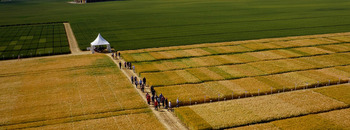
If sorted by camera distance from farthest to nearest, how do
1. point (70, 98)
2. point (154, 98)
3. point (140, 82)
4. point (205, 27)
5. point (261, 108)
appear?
point (205, 27) → point (140, 82) → point (70, 98) → point (154, 98) → point (261, 108)

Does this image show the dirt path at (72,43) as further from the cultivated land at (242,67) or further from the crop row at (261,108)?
the crop row at (261,108)

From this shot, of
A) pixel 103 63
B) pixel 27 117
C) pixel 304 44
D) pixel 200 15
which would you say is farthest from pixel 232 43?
pixel 200 15

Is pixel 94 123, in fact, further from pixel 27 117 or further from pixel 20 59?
pixel 20 59

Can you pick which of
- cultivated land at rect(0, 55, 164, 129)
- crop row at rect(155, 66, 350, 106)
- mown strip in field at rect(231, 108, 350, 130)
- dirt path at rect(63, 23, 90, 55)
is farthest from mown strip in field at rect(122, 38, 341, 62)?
mown strip in field at rect(231, 108, 350, 130)

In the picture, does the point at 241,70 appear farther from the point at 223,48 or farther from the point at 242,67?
the point at 223,48

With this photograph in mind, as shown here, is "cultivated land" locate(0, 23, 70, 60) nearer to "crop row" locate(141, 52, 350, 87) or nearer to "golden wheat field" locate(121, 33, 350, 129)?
"golden wheat field" locate(121, 33, 350, 129)

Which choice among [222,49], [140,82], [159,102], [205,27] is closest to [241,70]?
[222,49]

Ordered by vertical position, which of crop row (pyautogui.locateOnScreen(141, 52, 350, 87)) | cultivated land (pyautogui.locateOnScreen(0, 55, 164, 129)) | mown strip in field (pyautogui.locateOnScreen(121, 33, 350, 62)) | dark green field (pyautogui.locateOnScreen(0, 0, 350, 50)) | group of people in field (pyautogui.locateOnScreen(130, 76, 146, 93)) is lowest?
cultivated land (pyautogui.locateOnScreen(0, 55, 164, 129))
